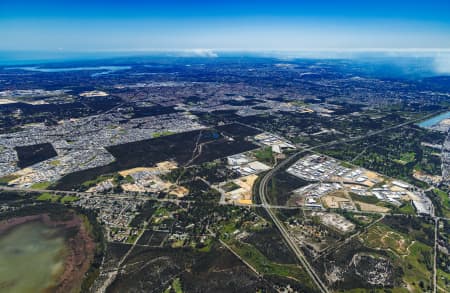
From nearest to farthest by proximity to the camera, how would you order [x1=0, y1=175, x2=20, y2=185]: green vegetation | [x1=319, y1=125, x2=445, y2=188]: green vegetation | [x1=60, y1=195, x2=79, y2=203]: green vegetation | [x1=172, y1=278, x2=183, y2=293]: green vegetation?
1. [x1=172, y1=278, x2=183, y2=293]: green vegetation
2. [x1=60, y1=195, x2=79, y2=203]: green vegetation
3. [x1=0, y1=175, x2=20, y2=185]: green vegetation
4. [x1=319, y1=125, x2=445, y2=188]: green vegetation

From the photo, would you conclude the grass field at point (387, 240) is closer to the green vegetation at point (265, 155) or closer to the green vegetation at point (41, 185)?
the green vegetation at point (265, 155)

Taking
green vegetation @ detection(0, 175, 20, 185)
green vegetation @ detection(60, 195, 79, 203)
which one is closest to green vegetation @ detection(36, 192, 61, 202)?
green vegetation @ detection(60, 195, 79, 203)

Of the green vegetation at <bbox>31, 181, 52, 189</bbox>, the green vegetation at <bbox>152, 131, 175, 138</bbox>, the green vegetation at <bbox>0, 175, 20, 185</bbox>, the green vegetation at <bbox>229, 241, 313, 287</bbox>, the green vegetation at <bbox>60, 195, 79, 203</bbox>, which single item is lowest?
the green vegetation at <bbox>229, 241, 313, 287</bbox>

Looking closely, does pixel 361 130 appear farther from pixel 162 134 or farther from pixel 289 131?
pixel 162 134

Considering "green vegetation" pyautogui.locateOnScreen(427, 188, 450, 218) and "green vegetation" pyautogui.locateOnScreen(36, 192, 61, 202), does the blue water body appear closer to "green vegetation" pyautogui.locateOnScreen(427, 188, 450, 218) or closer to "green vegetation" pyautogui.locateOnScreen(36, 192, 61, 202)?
"green vegetation" pyautogui.locateOnScreen(427, 188, 450, 218)

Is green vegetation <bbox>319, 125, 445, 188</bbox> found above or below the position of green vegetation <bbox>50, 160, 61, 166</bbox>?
below

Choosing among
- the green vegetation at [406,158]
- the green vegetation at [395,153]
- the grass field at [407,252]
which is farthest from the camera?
the green vegetation at [406,158]

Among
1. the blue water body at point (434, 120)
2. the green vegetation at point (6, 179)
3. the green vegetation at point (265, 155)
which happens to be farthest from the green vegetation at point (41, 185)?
the blue water body at point (434, 120)
